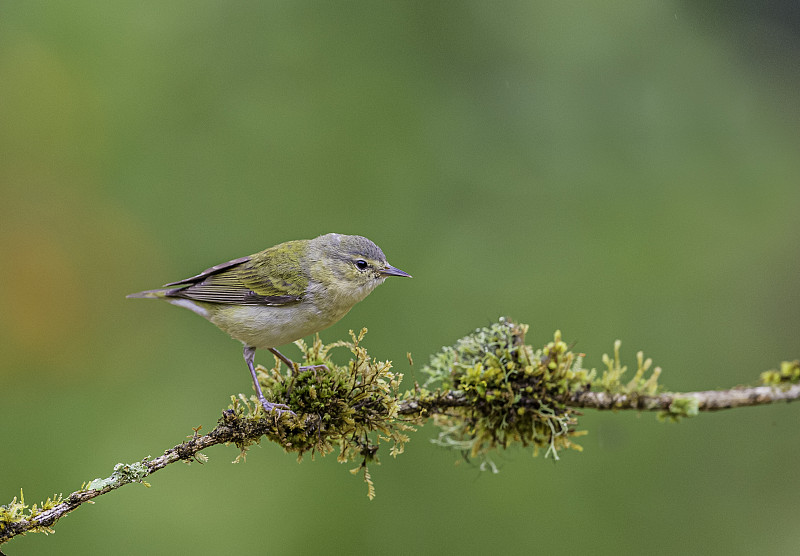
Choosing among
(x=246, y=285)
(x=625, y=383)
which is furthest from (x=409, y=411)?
(x=246, y=285)

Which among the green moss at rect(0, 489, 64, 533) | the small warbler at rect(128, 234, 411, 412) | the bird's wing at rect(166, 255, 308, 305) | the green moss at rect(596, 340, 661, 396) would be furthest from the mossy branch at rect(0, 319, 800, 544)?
the bird's wing at rect(166, 255, 308, 305)

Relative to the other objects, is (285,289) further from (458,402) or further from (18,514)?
(18,514)

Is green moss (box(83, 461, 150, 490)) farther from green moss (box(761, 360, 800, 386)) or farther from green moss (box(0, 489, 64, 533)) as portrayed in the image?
green moss (box(761, 360, 800, 386))

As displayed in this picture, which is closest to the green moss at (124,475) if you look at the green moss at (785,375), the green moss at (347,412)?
the green moss at (347,412)

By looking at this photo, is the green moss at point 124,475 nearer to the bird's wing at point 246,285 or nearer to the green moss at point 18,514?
the green moss at point 18,514

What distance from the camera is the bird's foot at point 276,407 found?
132 inches

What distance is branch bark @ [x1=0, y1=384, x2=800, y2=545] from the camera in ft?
8.07

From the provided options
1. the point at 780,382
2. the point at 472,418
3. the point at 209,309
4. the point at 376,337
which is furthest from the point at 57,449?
the point at 780,382

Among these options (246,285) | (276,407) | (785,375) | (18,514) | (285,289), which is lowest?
(785,375)

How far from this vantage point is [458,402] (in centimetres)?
337

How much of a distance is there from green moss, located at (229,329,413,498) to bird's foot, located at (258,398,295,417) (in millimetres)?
23

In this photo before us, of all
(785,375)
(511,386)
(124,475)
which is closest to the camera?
(785,375)

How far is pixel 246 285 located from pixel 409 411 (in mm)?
1806

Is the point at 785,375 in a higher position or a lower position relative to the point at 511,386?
lower
